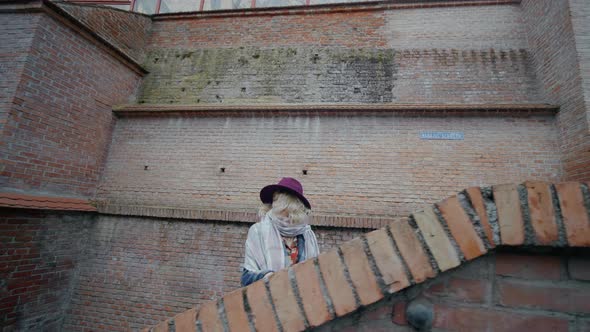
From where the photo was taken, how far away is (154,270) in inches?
213

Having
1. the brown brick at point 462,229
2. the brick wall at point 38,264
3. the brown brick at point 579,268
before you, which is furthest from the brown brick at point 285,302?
the brick wall at point 38,264

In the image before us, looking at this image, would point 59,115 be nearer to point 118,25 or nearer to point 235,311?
point 118,25

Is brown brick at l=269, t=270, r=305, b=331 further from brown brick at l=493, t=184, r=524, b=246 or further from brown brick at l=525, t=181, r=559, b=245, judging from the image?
brown brick at l=525, t=181, r=559, b=245

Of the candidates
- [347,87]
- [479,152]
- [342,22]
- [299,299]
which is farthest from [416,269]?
[342,22]

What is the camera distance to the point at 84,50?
5809mm

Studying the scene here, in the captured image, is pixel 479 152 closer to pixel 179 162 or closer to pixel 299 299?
pixel 299 299

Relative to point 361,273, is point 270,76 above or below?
above

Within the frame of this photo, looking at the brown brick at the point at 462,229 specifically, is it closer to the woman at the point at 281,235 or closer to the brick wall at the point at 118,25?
the woman at the point at 281,235

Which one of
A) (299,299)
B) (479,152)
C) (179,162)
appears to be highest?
(479,152)

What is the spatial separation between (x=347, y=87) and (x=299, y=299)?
5.66 m

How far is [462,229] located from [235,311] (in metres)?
1.02

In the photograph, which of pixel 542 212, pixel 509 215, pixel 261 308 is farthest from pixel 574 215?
pixel 261 308

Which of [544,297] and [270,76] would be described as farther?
[270,76]

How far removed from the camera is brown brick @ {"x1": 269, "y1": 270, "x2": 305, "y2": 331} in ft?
3.70
